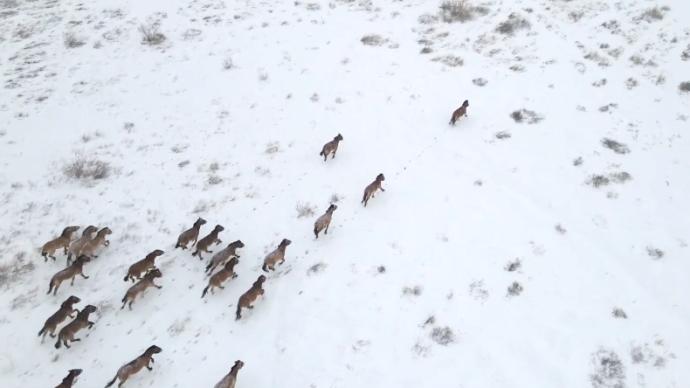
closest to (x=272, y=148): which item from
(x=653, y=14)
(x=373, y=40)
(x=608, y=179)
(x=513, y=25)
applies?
(x=373, y=40)

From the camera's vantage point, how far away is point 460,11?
18625 mm

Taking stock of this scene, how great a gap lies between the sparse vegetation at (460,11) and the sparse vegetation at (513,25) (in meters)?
1.30

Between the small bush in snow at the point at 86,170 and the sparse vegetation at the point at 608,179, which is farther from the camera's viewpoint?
the small bush in snow at the point at 86,170

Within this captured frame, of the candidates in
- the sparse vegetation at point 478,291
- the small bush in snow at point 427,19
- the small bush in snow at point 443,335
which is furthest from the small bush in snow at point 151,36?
the small bush in snow at point 443,335

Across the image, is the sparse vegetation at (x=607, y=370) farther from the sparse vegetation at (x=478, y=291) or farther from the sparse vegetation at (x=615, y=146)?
the sparse vegetation at (x=615, y=146)

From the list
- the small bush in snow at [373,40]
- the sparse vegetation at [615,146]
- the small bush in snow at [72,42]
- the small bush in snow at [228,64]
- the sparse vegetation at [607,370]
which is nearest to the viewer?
the sparse vegetation at [607,370]

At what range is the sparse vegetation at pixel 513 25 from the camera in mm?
17266

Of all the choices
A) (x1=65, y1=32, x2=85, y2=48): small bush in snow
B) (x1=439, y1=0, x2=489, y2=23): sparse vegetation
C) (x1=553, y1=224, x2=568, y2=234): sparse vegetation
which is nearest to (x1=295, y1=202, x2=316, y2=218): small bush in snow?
(x1=553, y1=224, x2=568, y2=234): sparse vegetation

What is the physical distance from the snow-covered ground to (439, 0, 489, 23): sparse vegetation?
12.1 inches

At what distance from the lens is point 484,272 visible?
32.8ft

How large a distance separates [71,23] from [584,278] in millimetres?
22013

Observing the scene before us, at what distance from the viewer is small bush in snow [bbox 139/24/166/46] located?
1945cm

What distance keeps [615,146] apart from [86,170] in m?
14.0

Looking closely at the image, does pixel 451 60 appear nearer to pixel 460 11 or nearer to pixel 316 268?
pixel 460 11
